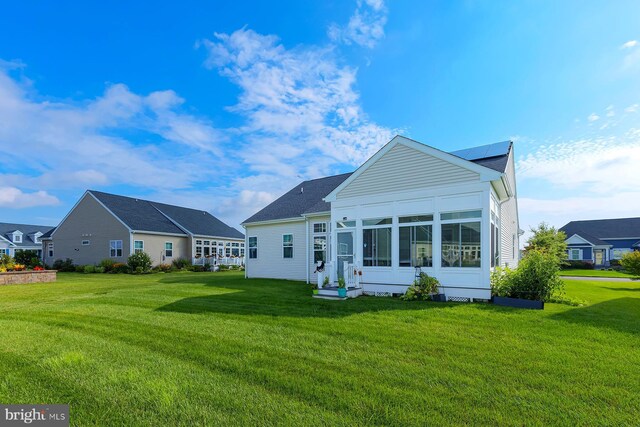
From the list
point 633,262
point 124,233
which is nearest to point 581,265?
point 633,262

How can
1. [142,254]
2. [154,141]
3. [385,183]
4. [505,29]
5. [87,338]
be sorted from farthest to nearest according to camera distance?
[142,254], [154,141], [385,183], [505,29], [87,338]

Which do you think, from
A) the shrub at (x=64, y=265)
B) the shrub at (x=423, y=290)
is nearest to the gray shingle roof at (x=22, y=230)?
the shrub at (x=64, y=265)

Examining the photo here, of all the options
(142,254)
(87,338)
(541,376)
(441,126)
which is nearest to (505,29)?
(441,126)

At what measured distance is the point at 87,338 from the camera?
568 centimetres

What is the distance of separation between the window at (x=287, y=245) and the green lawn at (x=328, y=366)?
9055 millimetres

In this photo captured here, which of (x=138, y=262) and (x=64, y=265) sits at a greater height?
(x=138, y=262)

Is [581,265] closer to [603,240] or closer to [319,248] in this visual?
[603,240]

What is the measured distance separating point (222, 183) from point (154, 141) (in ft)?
18.8

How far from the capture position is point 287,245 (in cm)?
1706

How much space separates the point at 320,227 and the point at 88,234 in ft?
74.3

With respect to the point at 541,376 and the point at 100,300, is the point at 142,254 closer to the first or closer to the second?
the point at 100,300

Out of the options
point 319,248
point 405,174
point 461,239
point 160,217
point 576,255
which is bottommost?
point 576,255

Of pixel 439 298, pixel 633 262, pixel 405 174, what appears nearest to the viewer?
pixel 439 298

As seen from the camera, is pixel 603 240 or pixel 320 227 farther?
pixel 603 240
